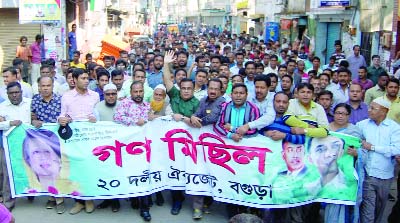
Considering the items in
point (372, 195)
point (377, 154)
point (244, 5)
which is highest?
point (244, 5)

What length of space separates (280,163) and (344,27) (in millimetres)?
16574

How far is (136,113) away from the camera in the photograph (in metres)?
6.68

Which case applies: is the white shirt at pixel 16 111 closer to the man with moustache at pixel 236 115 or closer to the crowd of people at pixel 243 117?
the crowd of people at pixel 243 117

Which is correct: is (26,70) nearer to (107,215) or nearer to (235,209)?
(107,215)

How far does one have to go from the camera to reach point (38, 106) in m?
6.92

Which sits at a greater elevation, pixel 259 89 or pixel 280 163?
pixel 259 89

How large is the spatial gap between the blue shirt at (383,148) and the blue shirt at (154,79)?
508cm

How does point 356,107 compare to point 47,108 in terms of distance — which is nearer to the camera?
point 47,108

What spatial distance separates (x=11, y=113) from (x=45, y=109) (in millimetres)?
424

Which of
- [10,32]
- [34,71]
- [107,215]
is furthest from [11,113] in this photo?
[10,32]

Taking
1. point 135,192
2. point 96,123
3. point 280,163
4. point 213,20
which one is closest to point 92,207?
point 135,192

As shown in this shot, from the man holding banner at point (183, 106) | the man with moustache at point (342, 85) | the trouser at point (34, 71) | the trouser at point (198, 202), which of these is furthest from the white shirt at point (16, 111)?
the trouser at point (34, 71)

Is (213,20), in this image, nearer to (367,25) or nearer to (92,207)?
(367,25)

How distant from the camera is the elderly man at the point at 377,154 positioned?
572cm
